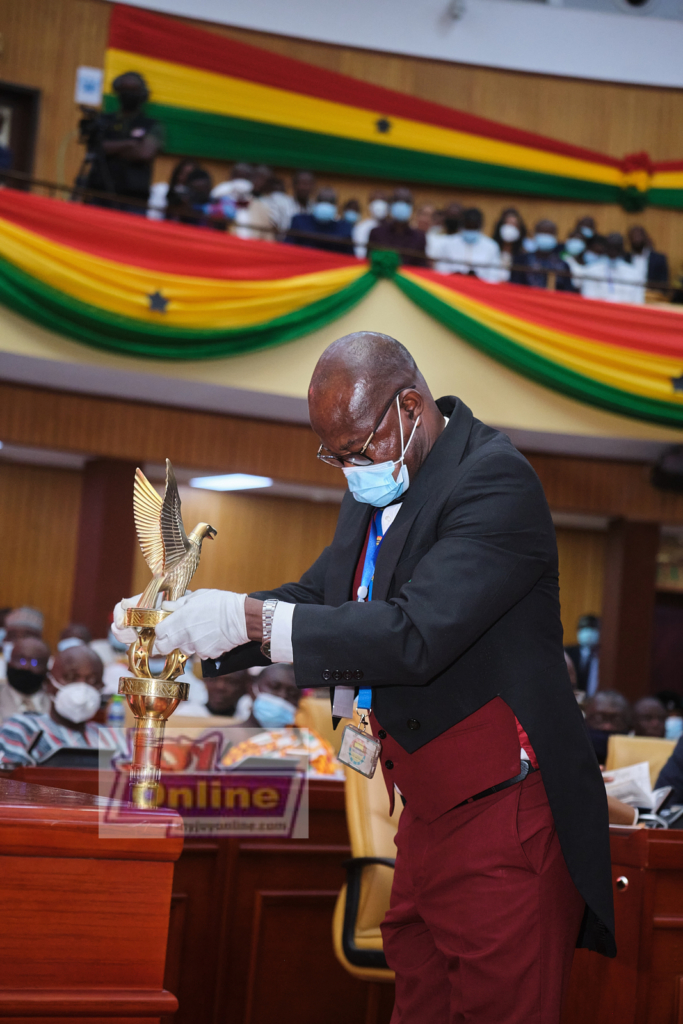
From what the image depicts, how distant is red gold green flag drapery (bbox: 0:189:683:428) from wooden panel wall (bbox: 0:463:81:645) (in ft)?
11.1

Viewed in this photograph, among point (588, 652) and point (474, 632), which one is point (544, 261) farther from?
point (474, 632)

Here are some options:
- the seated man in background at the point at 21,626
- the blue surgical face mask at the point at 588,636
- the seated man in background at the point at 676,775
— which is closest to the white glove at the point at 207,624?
the seated man in background at the point at 676,775

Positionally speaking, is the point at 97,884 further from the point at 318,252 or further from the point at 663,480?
the point at 663,480

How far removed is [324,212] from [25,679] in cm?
496

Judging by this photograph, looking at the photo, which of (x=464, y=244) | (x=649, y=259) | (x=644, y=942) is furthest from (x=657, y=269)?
(x=644, y=942)

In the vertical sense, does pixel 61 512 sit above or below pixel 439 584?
below

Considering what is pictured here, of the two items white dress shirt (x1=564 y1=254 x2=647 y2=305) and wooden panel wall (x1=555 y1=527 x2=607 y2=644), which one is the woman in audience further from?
wooden panel wall (x1=555 y1=527 x2=607 y2=644)

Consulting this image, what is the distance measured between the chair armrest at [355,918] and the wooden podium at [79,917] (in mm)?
1228

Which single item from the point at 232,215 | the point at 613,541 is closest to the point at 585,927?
the point at 232,215

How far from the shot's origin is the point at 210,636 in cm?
163

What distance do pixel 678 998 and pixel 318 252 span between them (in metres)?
5.68

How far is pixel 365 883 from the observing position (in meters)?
2.71

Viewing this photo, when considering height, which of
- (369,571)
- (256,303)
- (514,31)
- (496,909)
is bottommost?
(496,909)

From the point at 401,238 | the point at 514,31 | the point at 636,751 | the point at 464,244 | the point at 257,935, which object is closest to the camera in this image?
the point at 257,935
